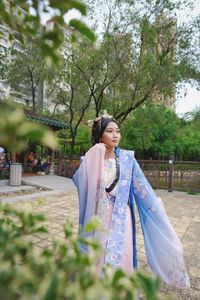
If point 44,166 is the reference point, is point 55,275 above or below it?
above

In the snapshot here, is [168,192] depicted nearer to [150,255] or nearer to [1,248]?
[150,255]

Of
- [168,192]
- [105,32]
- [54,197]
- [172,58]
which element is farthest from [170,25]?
[54,197]

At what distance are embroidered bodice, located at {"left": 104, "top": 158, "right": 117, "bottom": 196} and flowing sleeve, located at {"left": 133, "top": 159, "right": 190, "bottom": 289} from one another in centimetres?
20

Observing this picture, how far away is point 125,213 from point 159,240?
0.39 m

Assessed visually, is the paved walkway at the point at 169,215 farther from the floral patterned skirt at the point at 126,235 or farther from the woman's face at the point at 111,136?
the woman's face at the point at 111,136

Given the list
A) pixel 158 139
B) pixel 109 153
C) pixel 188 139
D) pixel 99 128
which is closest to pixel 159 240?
pixel 109 153

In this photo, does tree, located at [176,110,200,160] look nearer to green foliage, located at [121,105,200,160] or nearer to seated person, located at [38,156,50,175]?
green foliage, located at [121,105,200,160]

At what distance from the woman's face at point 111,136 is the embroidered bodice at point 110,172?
0.53 ft

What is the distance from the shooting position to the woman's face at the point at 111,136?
267cm

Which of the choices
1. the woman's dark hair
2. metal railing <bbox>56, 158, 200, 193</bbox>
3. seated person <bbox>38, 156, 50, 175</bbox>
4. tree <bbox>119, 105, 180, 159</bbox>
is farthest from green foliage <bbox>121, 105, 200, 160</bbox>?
the woman's dark hair

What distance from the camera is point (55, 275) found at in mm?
513

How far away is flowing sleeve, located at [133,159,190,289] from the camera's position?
2.41 m

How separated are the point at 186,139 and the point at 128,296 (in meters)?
30.9

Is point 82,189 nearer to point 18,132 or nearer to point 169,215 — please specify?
point 18,132
